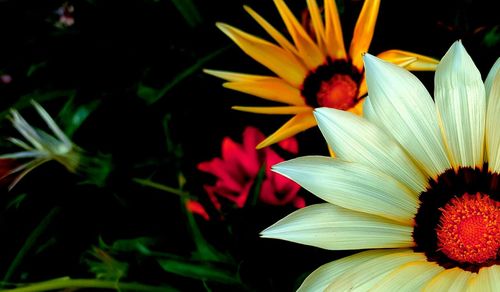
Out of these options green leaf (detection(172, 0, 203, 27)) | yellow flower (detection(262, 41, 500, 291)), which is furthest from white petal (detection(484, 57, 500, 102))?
green leaf (detection(172, 0, 203, 27))

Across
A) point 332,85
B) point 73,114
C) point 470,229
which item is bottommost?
point 470,229

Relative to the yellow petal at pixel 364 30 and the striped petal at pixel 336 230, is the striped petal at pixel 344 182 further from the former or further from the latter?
the yellow petal at pixel 364 30

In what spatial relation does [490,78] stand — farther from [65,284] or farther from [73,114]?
[73,114]

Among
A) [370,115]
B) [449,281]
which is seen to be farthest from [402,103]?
[449,281]

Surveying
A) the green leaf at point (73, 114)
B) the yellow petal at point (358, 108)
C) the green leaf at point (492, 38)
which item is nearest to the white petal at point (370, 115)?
the yellow petal at point (358, 108)

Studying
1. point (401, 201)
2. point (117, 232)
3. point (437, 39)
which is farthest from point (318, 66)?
point (117, 232)
